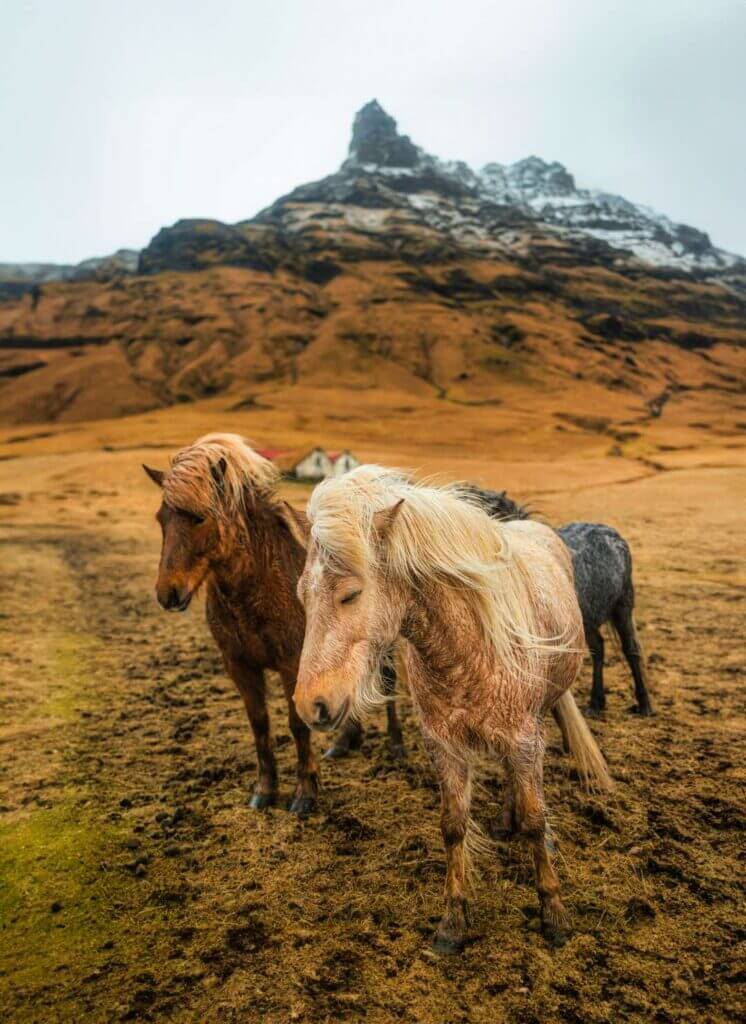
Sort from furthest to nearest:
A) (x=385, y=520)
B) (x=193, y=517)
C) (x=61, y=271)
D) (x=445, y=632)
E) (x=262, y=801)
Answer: (x=61, y=271)
(x=262, y=801)
(x=193, y=517)
(x=445, y=632)
(x=385, y=520)

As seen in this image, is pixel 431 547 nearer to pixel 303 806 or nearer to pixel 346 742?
pixel 303 806

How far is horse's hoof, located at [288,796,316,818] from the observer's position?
4184 mm

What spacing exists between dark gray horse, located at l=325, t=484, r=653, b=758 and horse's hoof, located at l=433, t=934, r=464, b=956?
2.13 m

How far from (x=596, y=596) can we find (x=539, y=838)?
262 centimetres

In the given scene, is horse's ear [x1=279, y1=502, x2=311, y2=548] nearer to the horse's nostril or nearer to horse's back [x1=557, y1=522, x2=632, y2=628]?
the horse's nostril

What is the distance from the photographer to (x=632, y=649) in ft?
18.7

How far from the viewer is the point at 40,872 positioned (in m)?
3.53

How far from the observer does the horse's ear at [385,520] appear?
8.21 ft

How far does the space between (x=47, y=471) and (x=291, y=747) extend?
36995mm

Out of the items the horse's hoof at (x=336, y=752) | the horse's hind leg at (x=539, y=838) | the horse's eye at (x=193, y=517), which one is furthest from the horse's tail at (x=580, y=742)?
the horse's eye at (x=193, y=517)

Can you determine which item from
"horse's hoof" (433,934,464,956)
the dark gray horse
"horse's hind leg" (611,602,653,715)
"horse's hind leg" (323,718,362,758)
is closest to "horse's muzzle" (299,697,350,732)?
"horse's hoof" (433,934,464,956)

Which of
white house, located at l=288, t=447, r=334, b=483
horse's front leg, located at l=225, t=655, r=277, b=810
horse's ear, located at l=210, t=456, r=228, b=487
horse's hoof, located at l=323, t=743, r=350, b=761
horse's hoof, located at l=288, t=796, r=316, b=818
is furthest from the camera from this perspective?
white house, located at l=288, t=447, r=334, b=483

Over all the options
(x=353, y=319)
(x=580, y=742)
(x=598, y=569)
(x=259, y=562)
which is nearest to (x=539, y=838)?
(x=580, y=742)

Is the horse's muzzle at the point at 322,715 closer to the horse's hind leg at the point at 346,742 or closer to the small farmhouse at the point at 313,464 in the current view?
the horse's hind leg at the point at 346,742
